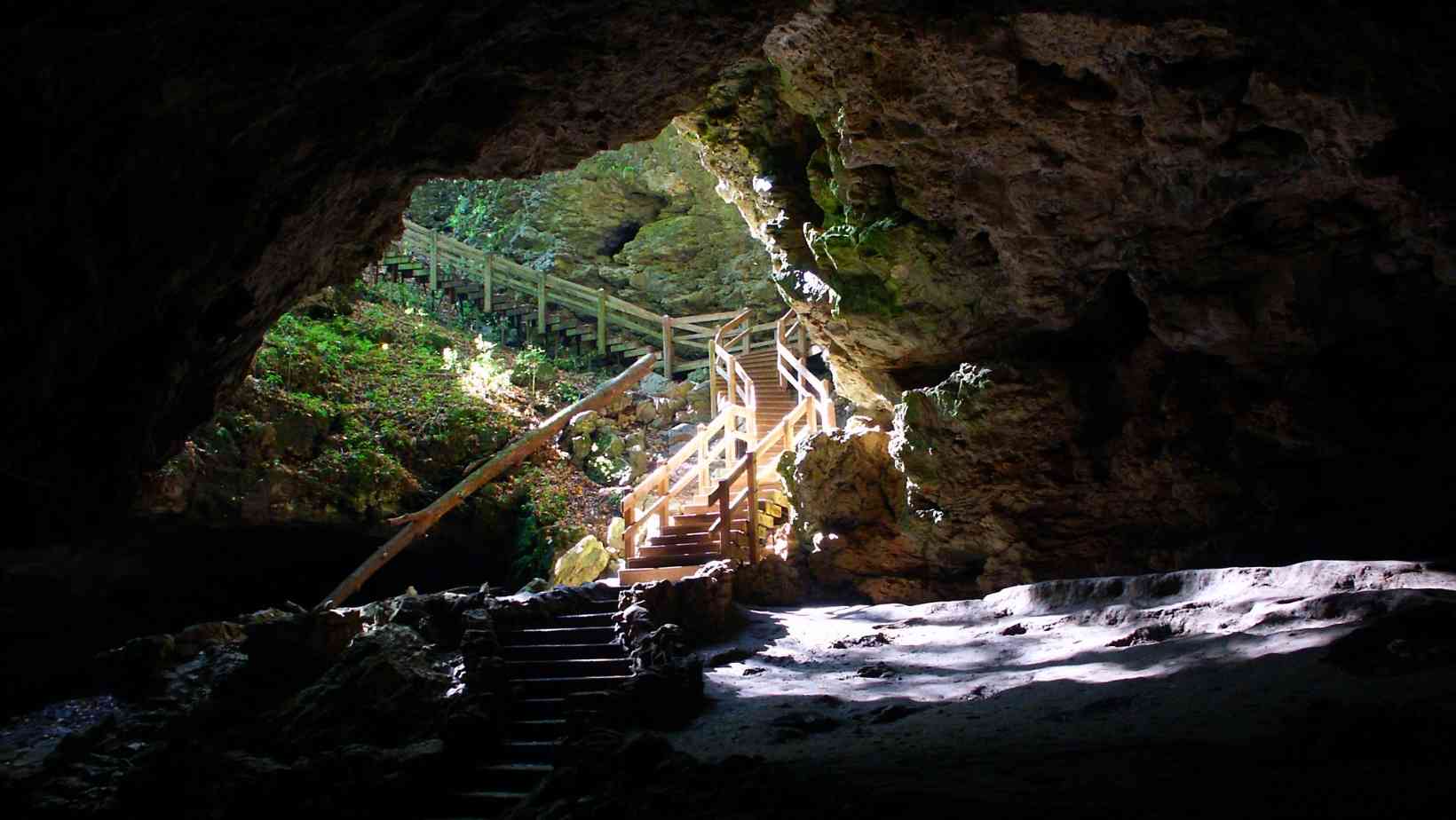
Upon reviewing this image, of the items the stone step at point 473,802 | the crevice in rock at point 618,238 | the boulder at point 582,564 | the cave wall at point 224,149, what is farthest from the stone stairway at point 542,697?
the crevice in rock at point 618,238

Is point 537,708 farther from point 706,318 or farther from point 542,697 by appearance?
point 706,318

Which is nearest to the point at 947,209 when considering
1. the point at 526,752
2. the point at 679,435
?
the point at 526,752

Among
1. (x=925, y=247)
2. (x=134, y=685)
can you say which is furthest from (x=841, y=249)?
(x=134, y=685)

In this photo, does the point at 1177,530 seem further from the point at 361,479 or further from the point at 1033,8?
the point at 361,479

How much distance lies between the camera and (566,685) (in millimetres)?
8359

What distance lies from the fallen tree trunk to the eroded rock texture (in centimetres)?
465

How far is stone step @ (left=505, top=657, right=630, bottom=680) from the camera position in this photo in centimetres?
855

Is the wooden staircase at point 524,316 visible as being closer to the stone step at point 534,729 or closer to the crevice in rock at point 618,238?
the crevice in rock at point 618,238

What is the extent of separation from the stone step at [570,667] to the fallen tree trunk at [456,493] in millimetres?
2761

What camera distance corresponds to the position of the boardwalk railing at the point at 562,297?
22.3 meters

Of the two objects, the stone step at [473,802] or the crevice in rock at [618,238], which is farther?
the crevice in rock at [618,238]

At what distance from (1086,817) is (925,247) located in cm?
706

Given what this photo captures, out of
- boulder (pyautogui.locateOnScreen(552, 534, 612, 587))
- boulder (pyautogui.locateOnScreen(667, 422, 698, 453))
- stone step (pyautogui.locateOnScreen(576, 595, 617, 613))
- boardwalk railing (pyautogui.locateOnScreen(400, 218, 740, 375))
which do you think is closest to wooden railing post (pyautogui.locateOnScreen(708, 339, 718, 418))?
boulder (pyautogui.locateOnScreen(667, 422, 698, 453))

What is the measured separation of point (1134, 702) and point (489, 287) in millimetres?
20592
